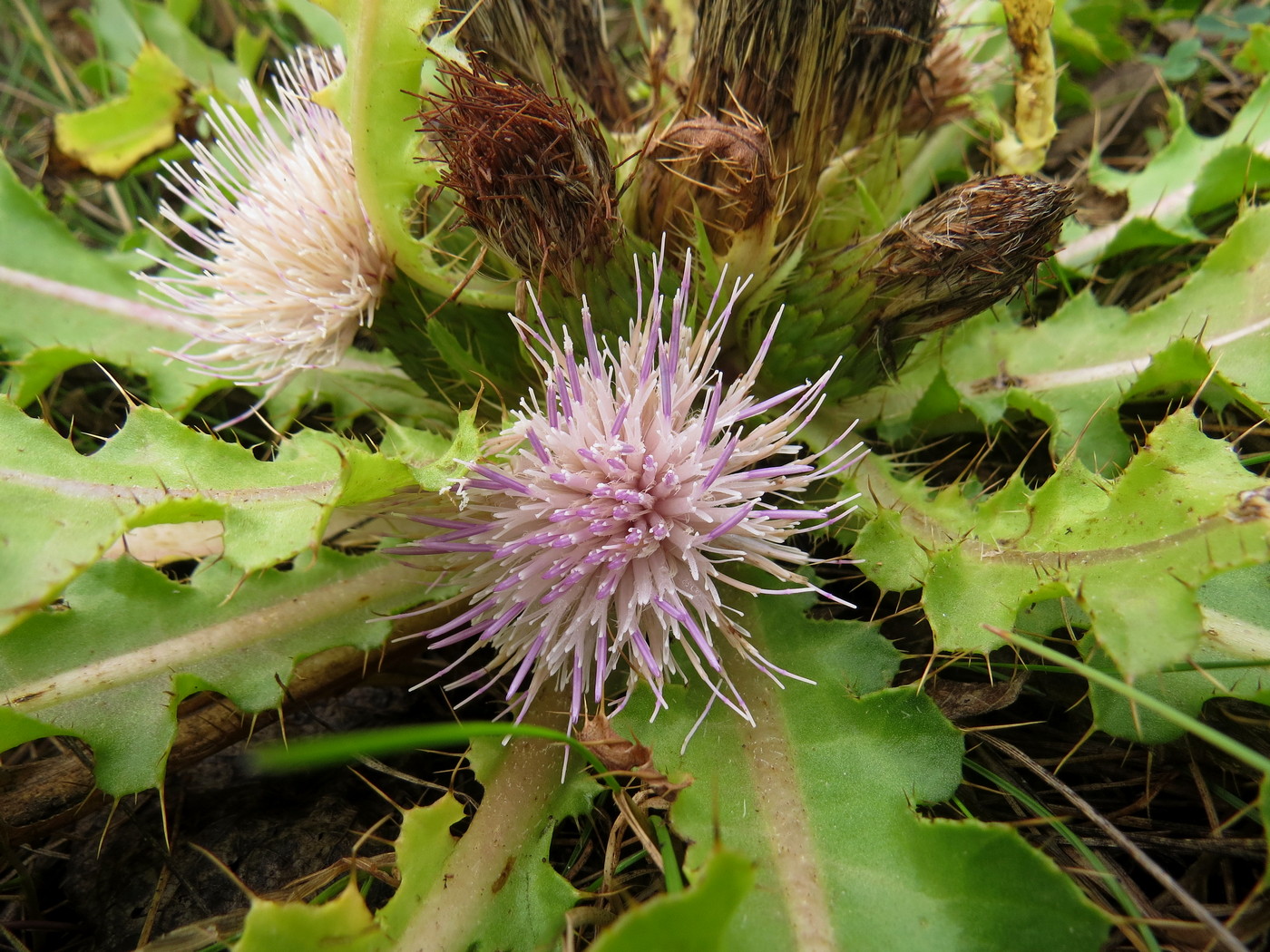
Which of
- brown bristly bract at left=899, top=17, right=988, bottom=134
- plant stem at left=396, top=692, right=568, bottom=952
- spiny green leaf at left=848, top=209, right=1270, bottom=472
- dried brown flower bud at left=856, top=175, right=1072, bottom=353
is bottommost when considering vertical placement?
plant stem at left=396, top=692, right=568, bottom=952

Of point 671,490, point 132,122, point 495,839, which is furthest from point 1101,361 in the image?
point 132,122

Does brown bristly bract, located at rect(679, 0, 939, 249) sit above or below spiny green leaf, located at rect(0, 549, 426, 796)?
above

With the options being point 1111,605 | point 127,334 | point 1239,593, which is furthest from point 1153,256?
point 127,334

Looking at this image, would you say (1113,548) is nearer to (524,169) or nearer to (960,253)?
(960,253)

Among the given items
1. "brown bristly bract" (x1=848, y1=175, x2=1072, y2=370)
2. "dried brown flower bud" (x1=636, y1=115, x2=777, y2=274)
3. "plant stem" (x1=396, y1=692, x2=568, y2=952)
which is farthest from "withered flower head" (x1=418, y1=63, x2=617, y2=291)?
"plant stem" (x1=396, y1=692, x2=568, y2=952)

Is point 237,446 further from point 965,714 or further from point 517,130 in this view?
point 965,714

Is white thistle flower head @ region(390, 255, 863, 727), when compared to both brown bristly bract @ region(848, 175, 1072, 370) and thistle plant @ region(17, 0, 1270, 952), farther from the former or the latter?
brown bristly bract @ region(848, 175, 1072, 370)
